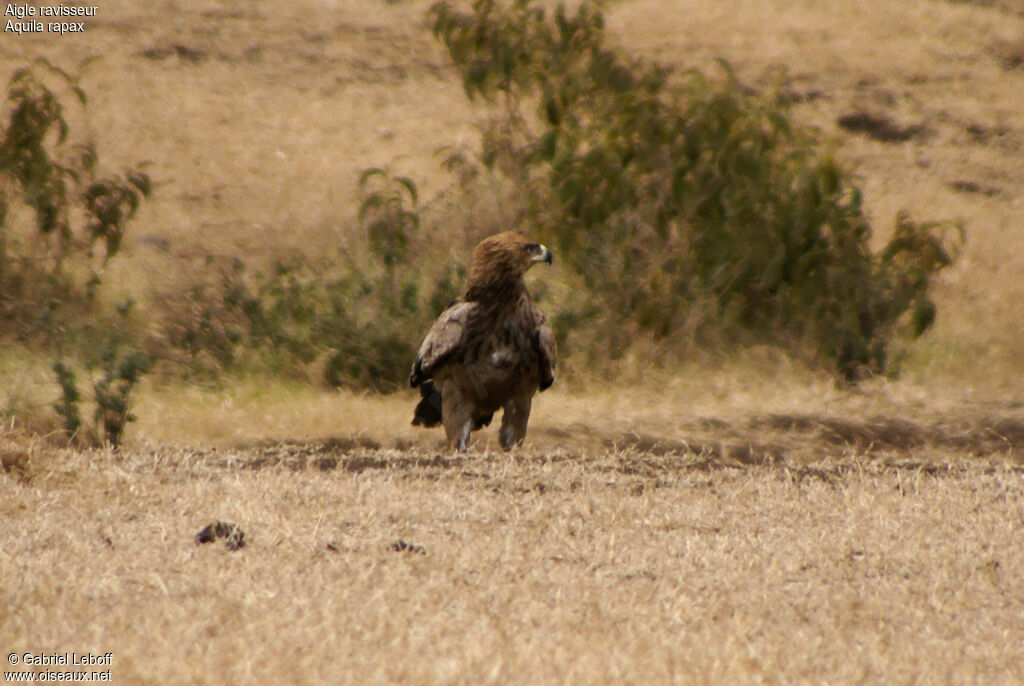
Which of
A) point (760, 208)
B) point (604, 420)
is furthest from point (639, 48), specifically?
point (604, 420)

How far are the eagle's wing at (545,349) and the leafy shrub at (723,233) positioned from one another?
4.09 meters

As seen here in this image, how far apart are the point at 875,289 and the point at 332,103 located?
1285cm

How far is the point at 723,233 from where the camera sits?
38.6ft

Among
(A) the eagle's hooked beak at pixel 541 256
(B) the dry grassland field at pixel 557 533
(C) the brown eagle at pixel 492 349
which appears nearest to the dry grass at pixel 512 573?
(B) the dry grassland field at pixel 557 533

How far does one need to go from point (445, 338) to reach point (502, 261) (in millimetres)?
586

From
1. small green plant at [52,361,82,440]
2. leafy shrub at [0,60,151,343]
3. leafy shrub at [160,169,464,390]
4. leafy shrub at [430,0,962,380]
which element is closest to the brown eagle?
small green plant at [52,361,82,440]

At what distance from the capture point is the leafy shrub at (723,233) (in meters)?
11.6

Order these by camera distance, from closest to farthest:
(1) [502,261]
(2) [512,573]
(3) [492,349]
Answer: (2) [512,573] → (3) [492,349] → (1) [502,261]

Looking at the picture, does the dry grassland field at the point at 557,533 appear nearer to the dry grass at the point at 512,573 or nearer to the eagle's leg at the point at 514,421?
the dry grass at the point at 512,573

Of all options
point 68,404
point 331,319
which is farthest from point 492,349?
point 331,319

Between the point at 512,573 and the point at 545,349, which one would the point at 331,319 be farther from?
the point at 512,573

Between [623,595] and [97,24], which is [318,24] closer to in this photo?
[97,24]

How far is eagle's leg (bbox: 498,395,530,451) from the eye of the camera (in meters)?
7.51

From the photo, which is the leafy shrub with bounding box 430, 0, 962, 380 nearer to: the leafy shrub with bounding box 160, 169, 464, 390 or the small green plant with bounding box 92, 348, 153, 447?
the leafy shrub with bounding box 160, 169, 464, 390
